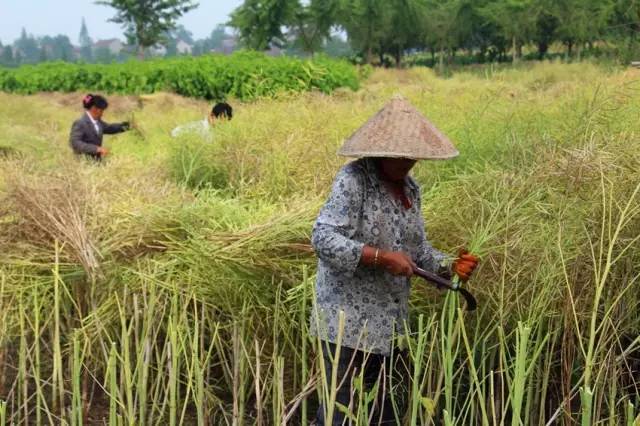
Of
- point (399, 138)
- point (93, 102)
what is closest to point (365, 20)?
point (93, 102)

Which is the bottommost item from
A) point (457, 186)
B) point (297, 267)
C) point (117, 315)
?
point (117, 315)

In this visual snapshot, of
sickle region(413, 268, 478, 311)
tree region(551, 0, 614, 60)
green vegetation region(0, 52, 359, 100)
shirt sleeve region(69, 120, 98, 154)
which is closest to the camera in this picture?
sickle region(413, 268, 478, 311)

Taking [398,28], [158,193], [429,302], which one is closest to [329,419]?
[429,302]

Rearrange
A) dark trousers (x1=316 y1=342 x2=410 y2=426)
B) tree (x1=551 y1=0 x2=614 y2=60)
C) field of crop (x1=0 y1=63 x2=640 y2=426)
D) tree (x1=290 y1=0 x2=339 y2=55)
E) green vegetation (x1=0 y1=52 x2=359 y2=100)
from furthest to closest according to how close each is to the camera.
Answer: tree (x1=290 y1=0 x2=339 y2=55), green vegetation (x1=0 y1=52 x2=359 y2=100), tree (x1=551 y1=0 x2=614 y2=60), dark trousers (x1=316 y1=342 x2=410 y2=426), field of crop (x1=0 y1=63 x2=640 y2=426)

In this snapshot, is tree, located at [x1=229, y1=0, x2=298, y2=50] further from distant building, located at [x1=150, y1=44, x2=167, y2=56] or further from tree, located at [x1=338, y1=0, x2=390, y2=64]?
distant building, located at [x1=150, y1=44, x2=167, y2=56]

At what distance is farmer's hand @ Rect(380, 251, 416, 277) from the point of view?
188 centimetres

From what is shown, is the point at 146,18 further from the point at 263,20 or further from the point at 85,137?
the point at 85,137

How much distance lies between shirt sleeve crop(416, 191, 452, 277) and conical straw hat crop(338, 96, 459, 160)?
0.75 ft

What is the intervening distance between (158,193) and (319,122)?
5.02ft

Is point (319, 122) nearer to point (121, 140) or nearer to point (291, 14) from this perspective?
point (121, 140)

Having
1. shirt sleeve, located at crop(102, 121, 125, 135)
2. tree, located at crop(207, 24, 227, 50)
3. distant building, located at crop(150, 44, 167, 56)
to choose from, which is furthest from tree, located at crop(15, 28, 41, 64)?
shirt sleeve, located at crop(102, 121, 125, 135)

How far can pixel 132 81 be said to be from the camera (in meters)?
16.9

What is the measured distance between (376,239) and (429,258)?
0.21 metres

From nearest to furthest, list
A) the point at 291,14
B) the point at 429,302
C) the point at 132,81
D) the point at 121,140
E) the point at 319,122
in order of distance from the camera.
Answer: the point at 429,302
the point at 319,122
the point at 121,140
the point at 132,81
the point at 291,14
